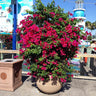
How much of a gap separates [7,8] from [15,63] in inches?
324

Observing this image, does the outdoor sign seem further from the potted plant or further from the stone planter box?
the stone planter box

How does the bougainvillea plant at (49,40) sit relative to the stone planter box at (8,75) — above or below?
above

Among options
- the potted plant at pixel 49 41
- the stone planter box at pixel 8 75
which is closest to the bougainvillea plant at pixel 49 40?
the potted plant at pixel 49 41

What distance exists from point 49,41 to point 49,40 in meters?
0.04

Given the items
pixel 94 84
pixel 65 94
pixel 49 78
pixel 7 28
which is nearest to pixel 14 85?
pixel 49 78

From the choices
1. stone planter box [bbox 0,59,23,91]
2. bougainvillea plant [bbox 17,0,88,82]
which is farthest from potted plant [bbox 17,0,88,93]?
stone planter box [bbox 0,59,23,91]

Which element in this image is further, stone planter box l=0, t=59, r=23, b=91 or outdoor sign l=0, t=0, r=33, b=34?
outdoor sign l=0, t=0, r=33, b=34

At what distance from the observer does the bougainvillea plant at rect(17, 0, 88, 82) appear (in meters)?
3.57

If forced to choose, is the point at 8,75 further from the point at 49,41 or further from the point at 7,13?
the point at 7,13

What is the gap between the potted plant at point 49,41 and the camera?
141 inches

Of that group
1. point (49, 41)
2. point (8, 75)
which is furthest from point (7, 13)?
point (49, 41)

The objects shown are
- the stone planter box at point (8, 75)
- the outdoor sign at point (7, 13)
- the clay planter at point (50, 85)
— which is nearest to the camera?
the clay planter at point (50, 85)

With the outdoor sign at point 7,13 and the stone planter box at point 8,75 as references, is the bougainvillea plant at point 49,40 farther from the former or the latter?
the outdoor sign at point 7,13

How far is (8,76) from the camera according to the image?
4172 millimetres
